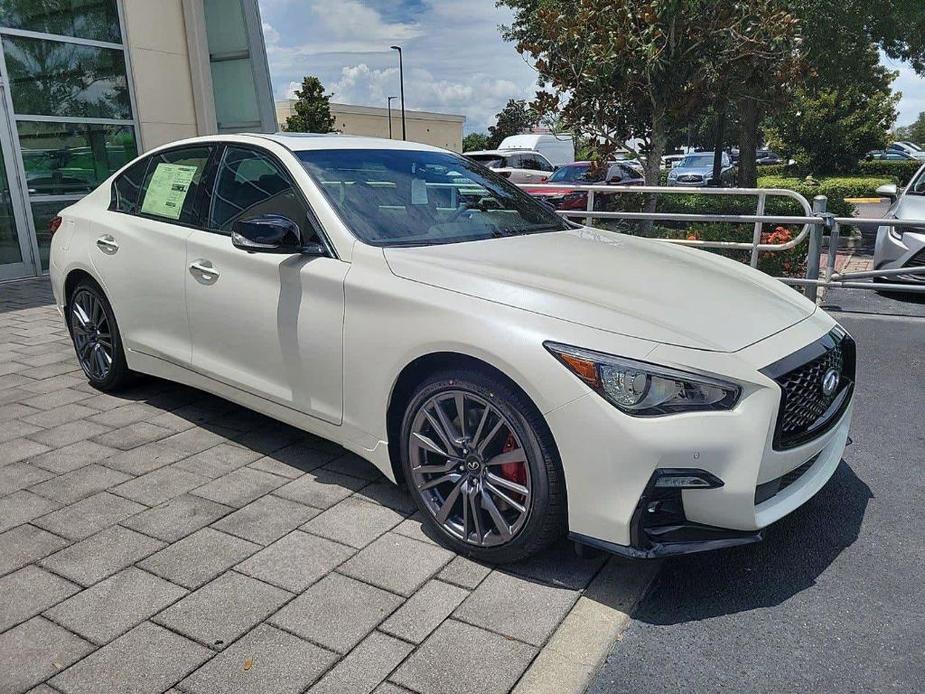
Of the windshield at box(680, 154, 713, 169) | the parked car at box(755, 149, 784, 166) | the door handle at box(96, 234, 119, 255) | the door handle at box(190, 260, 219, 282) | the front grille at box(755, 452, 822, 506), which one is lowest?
the parked car at box(755, 149, 784, 166)

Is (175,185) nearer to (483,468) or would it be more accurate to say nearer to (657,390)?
(483,468)

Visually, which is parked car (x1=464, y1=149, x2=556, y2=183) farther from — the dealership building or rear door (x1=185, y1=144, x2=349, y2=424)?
rear door (x1=185, y1=144, x2=349, y2=424)

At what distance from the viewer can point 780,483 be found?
105 inches

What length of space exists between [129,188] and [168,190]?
477 mm

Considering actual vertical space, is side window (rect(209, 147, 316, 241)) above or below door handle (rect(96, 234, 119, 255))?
above

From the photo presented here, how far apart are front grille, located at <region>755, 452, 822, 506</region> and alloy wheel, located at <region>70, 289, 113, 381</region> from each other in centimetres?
377

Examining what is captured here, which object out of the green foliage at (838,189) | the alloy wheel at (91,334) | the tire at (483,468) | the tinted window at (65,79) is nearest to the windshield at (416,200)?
the tire at (483,468)

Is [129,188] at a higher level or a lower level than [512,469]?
higher

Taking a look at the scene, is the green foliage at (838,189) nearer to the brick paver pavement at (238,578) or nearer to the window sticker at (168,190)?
the window sticker at (168,190)

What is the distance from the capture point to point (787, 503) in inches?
105

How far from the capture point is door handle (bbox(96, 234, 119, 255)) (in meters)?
4.40

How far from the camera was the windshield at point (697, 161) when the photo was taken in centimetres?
3216

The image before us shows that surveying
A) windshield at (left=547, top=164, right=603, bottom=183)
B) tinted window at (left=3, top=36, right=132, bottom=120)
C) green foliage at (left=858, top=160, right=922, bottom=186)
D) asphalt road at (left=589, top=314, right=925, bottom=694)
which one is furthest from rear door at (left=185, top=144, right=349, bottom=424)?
green foliage at (left=858, top=160, right=922, bottom=186)

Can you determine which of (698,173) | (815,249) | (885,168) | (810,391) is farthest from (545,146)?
→ (810,391)
